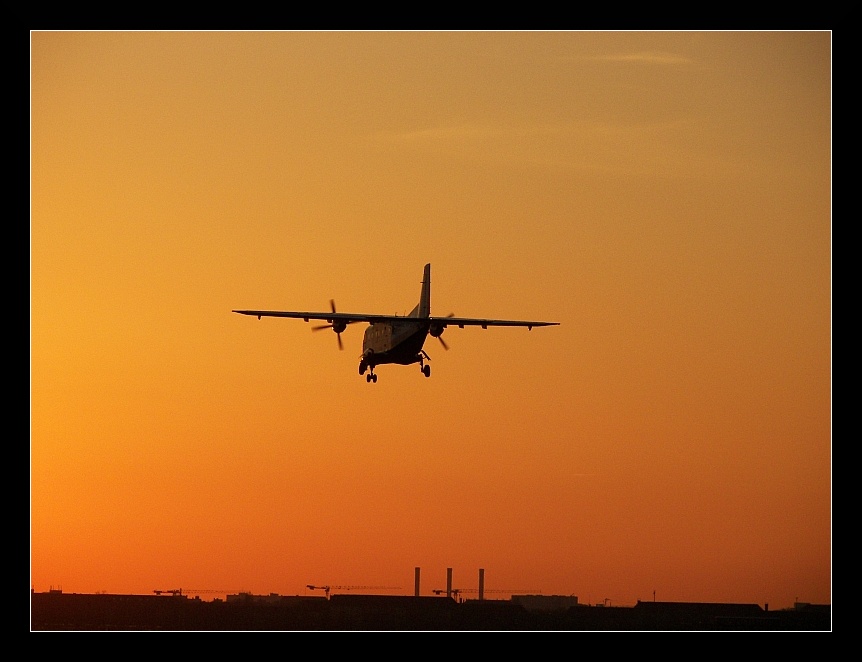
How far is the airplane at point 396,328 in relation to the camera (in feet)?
358

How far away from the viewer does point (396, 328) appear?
363ft

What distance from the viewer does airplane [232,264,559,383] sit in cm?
10906
